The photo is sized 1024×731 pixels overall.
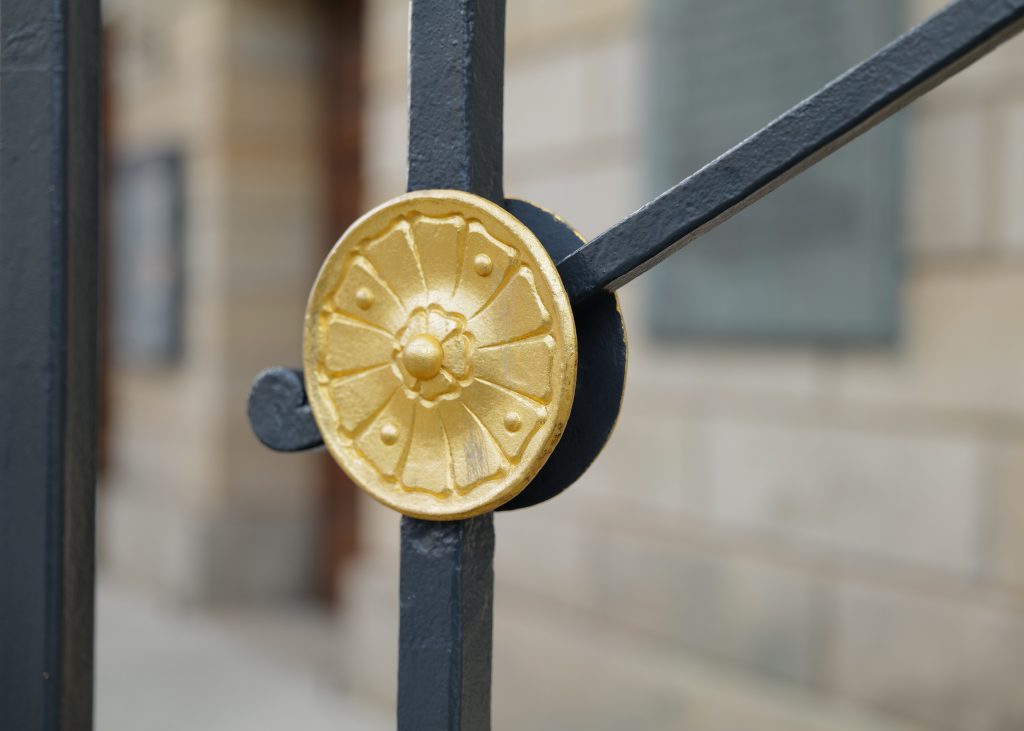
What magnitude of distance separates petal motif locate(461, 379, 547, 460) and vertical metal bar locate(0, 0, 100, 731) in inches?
15.5

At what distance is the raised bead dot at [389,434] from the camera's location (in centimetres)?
81

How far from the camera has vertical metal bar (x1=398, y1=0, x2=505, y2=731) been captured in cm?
81

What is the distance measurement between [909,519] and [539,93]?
6.79 ft

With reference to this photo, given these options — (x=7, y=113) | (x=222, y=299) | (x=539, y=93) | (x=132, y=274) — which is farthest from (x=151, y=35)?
(x=7, y=113)

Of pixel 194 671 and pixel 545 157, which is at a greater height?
pixel 545 157

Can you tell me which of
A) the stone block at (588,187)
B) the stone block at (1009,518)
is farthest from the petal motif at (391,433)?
the stone block at (588,187)

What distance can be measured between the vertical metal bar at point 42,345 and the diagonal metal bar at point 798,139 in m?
0.45

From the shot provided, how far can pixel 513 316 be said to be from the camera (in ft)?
2.52

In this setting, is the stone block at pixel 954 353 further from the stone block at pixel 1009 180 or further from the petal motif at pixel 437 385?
A: the petal motif at pixel 437 385

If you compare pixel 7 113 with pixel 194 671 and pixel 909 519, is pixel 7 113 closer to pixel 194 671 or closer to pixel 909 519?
pixel 909 519

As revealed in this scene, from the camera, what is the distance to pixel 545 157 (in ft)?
13.6

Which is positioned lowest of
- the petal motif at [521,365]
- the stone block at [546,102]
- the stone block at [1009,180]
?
the petal motif at [521,365]

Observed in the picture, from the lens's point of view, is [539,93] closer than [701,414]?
No

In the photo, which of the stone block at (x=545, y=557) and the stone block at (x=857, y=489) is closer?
the stone block at (x=857, y=489)
